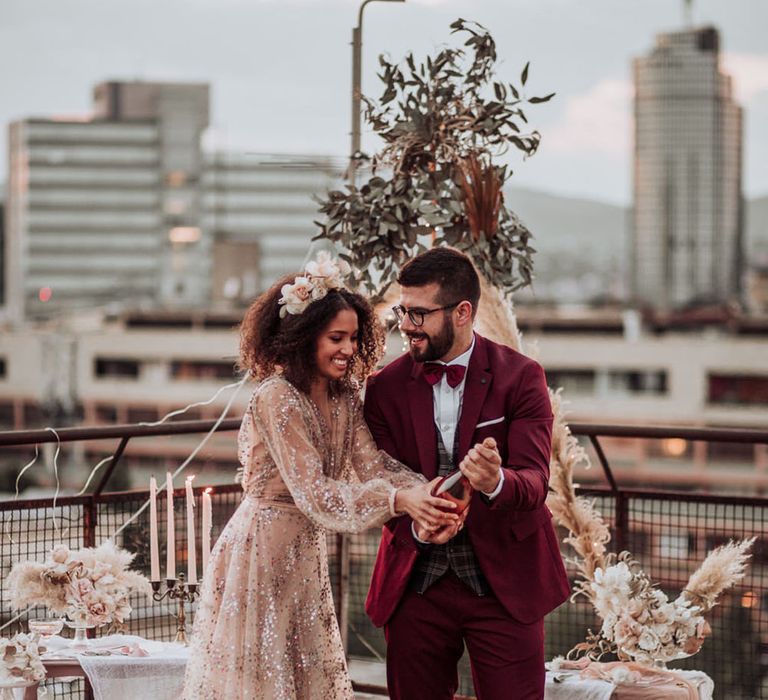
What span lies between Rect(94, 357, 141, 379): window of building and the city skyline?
59036mm

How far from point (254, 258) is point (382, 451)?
8628cm

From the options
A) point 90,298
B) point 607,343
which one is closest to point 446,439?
point 607,343

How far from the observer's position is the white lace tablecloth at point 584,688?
3832 millimetres

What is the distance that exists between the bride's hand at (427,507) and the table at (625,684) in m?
1.13

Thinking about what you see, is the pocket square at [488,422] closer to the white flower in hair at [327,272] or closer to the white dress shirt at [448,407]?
the white dress shirt at [448,407]

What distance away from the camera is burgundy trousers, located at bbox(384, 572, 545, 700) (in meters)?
3.22

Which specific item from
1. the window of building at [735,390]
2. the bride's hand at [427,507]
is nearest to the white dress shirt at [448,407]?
the bride's hand at [427,507]

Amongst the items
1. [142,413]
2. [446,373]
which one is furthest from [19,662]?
[142,413]

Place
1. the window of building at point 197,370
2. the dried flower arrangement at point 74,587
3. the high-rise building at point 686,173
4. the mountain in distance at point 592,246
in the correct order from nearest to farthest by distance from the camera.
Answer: the dried flower arrangement at point 74,587 < the window of building at point 197,370 < the mountain in distance at point 592,246 < the high-rise building at point 686,173

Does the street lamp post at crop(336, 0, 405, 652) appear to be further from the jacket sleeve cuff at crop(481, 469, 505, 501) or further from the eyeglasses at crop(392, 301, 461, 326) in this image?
the jacket sleeve cuff at crop(481, 469, 505, 501)

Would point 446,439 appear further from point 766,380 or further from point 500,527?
point 766,380

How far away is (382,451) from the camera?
3.34 m

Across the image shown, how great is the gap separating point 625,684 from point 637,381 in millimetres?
57999

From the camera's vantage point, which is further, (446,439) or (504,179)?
(504,179)
